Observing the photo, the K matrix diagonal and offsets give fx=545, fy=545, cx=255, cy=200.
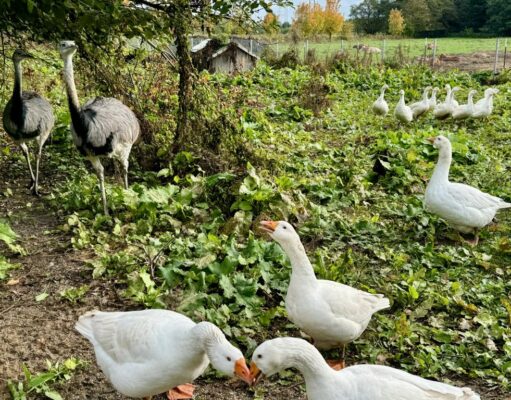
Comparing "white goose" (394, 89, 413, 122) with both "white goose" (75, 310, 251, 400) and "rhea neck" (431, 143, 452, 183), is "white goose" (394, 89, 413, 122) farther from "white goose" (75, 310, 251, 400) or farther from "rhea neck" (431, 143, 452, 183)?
"white goose" (75, 310, 251, 400)

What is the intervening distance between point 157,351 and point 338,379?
110 centimetres

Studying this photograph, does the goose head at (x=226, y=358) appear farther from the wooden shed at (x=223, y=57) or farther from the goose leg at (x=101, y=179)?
the wooden shed at (x=223, y=57)

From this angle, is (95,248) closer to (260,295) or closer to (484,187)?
(260,295)

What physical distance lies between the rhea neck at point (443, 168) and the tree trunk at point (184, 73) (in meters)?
3.59

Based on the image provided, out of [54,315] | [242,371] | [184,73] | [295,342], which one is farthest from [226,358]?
[184,73]

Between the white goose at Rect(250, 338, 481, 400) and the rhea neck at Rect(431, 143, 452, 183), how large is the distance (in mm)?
3724

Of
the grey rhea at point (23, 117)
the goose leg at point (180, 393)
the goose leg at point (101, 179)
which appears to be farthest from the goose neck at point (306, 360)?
the grey rhea at point (23, 117)

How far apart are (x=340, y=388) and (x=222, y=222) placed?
12.0 ft

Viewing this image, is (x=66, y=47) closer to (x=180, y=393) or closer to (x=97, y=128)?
(x=97, y=128)

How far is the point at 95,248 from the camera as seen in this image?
5.82 m

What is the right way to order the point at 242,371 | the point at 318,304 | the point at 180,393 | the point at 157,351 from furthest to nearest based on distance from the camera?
1. the point at 318,304
2. the point at 180,393
3. the point at 157,351
4. the point at 242,371

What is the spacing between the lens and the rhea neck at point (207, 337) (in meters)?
3.17

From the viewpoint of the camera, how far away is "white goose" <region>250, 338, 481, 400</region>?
3084 mm

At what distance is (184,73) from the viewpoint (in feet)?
25.9
